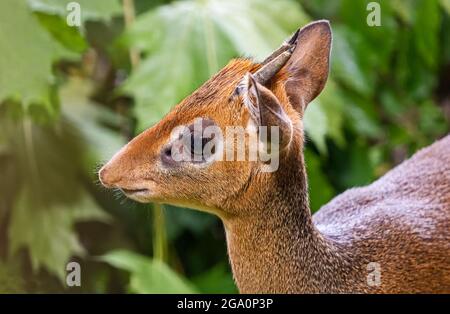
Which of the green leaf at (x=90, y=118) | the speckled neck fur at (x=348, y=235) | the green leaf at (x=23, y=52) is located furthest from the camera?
the green leaf at (x=90, y=118)

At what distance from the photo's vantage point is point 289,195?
0.85 m

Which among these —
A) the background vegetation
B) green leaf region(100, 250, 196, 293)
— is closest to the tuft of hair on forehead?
the background vegetation

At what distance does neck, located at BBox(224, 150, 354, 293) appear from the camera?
843 millimetres

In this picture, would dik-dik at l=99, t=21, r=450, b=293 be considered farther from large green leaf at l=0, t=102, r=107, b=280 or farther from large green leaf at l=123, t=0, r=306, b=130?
large green leaf at l=0, t=102, r=107, b=280

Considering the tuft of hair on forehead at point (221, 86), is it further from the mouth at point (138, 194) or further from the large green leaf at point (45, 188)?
the large green leaf at point (45, 188)

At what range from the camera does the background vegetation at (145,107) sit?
108cm

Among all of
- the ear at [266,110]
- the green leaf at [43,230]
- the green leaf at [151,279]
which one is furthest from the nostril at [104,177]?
the green leaf at [43,230]

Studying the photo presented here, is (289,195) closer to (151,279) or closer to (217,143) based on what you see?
(217,143)

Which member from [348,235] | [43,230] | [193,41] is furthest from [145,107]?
[43,230]

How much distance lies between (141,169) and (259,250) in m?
0.16

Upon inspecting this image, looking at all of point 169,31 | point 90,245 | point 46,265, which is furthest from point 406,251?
point 90,245

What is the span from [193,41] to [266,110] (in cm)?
46

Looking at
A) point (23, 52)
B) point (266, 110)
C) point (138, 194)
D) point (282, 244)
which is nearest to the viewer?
point (266, 110)

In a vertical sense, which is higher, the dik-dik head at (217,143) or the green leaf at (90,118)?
the green leaf at (90,118)
